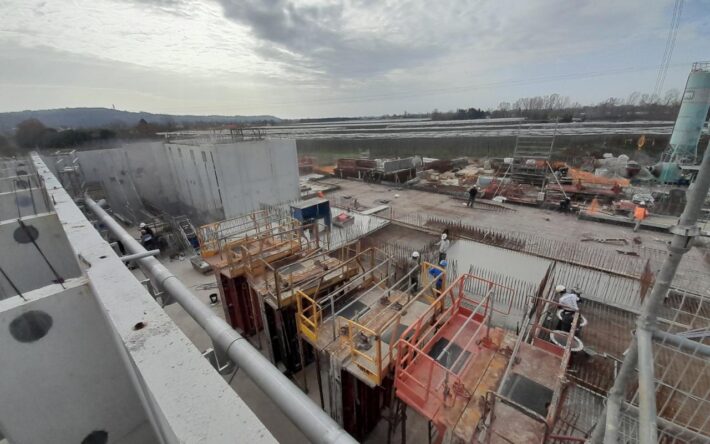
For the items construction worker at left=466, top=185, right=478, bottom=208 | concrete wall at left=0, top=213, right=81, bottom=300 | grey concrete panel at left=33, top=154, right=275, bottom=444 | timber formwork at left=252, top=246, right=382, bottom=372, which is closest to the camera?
grey concrete panel at left=33, top=154, right=275, bottom=444

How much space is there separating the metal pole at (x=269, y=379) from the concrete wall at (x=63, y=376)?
3.51ft

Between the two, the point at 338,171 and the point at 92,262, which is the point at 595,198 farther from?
the point at 92,262

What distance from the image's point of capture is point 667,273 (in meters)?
2.52

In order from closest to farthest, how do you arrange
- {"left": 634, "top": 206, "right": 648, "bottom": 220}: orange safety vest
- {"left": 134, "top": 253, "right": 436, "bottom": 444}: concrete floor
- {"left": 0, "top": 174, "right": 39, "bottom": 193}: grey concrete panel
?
{"left": 134, "top": 253, "right": 436, "bottom": 444}: concrete floor
{"left": 0, "top": 174, "right": 39, "bottom": 193}: grey concrete panel
{"left": 634, "top": 206, "right": 648, "bottom": 220}: orange safety vest

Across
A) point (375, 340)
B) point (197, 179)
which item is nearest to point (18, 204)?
point (197, 179)

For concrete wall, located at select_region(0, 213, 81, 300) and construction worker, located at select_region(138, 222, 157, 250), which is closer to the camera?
concrete wall, located at select_region(0, 213, 81, 300)

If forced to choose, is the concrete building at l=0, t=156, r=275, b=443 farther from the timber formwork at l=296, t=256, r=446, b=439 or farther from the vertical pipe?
the timber formwork at l=296, t=256, r=446, b=439

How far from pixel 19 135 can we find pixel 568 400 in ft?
131

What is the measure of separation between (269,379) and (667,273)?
140 inches

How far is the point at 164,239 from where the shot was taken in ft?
58.4

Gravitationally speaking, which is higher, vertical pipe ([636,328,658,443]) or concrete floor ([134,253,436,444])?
vertical pipe ([636,328,658,443])

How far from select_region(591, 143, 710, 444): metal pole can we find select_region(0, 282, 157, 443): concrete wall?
18.8 feet

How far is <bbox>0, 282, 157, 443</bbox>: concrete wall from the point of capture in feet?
10.9

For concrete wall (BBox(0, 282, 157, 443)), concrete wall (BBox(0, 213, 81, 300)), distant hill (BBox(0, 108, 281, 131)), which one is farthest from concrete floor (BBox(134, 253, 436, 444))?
distant hill (BBox(0, 108, 281, 131))
